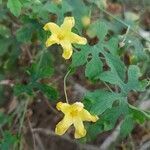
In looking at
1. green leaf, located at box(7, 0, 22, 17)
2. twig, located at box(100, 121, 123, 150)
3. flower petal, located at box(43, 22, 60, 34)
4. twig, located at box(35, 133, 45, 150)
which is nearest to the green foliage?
green leaf, located at box(7, 0, 22, 17)

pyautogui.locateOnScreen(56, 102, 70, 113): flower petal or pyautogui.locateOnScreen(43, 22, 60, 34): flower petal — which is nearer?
pyautogui.locateOnScreen(56, 102, 70, 113): flower petal

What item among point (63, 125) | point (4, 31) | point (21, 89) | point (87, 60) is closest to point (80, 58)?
point (87, 60)

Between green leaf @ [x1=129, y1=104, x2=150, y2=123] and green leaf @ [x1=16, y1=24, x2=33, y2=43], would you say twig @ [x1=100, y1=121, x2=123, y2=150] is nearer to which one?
green leaf @ [x1=16, y1=24, x2=33, y2=43]

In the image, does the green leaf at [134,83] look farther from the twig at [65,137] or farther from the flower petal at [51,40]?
the twig at [65,137]

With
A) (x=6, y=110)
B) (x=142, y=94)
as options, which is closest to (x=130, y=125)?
(x=142, y=94)

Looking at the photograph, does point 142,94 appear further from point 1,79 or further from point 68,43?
point 68,43

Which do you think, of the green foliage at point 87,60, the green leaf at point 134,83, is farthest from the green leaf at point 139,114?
the green leaf at point 134,83
